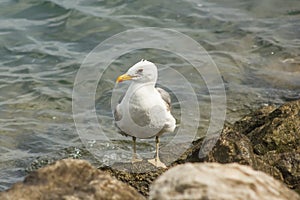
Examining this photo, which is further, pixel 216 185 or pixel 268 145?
pixel 268 145

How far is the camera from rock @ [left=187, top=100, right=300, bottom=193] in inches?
224

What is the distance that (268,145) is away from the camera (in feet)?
21.1

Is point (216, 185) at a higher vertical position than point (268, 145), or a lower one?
higher

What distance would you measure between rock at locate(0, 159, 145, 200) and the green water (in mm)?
3835

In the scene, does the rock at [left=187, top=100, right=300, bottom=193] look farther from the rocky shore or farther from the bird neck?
the bird neck

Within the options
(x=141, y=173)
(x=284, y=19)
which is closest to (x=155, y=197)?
(x=141, y=173)

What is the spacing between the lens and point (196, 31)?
13.2m

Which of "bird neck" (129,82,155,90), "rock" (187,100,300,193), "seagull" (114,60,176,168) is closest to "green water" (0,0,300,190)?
"seagull" (114,60,176,168)

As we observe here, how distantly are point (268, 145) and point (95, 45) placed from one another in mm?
6960

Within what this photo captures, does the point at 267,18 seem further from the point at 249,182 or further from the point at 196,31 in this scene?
the point at 249,182

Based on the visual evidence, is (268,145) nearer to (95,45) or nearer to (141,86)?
(141,86)

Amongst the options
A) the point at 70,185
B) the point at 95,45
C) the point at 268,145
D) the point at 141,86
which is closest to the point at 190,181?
the point at 70,185

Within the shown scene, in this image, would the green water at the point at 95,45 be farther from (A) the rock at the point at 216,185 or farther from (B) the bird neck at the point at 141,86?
(A) the rock at the point at 216,185

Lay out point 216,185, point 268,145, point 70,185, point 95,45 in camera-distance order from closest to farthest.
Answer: point 216,185, point 70,185, point 268,145, point 95,45
